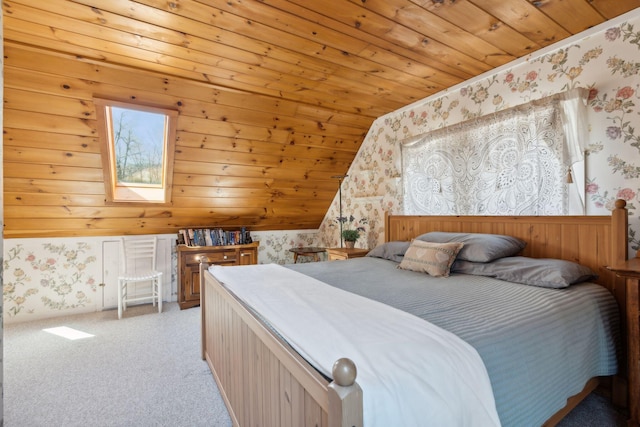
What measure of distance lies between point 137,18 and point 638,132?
3.12 m

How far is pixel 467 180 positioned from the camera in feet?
9.44

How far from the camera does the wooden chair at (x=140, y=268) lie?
3.64 meters

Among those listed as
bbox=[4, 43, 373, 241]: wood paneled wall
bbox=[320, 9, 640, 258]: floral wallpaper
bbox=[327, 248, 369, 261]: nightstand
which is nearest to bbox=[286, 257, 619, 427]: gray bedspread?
bbox=[320, 9, 640, 258]: floral wallpaper

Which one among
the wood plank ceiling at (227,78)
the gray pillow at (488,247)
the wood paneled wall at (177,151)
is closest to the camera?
the wood plank ceiling at (227,78)

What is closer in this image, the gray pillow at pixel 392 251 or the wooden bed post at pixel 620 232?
the wooden bed post at pixel 620 232

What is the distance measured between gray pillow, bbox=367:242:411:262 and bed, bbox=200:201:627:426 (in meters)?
0.07

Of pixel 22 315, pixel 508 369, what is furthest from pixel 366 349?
pixel 22 315

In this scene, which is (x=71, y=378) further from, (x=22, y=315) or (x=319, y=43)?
(x=319, y=43)

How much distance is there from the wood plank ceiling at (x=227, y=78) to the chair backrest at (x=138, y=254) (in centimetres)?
20

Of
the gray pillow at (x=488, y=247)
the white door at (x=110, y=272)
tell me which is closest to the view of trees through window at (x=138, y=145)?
the white door at (x=110, y=272)

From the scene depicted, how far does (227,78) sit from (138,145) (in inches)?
57.6

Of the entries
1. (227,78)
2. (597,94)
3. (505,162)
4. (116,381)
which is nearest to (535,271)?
(505,162)

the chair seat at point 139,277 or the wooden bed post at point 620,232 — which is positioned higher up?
the wooden bed post at point 620,232

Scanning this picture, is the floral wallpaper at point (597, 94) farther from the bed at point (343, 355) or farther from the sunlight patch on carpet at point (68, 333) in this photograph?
the sunlight patch on carpet at point (68, 333)
